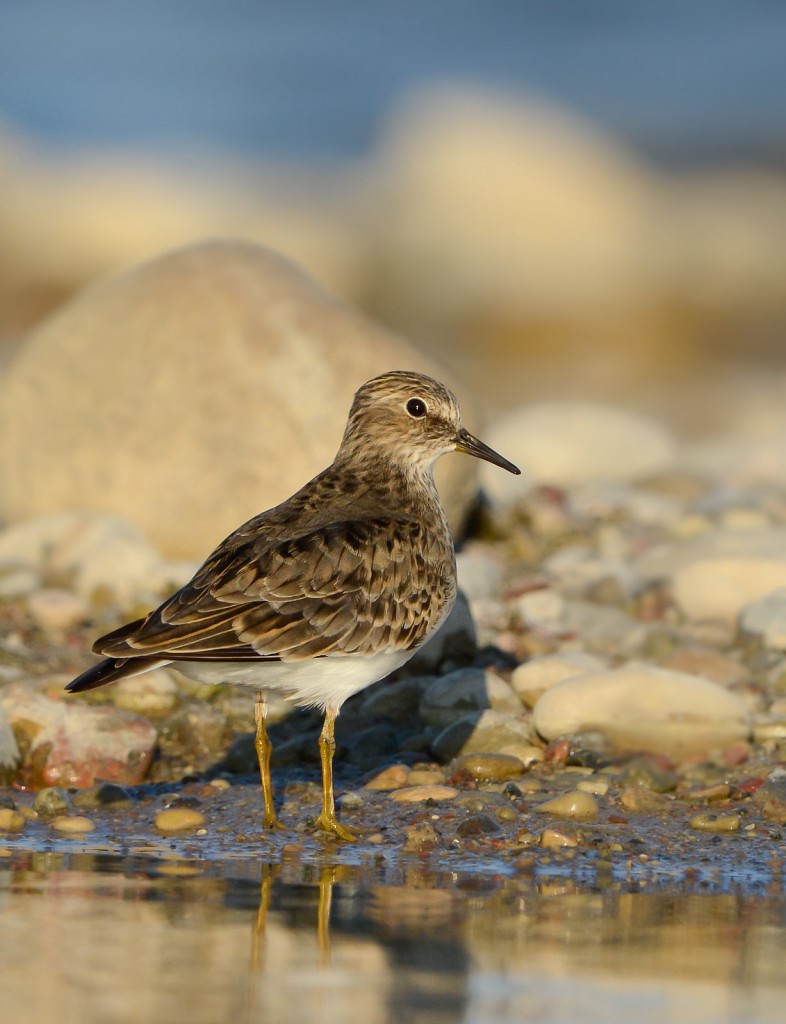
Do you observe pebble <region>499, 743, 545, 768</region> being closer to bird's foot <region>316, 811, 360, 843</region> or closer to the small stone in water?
bird's foot <region>316, 811, 360, 843</region>

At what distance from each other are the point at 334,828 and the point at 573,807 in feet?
3.14

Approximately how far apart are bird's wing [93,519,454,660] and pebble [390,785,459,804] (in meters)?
0.61

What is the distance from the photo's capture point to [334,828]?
21.2 feet

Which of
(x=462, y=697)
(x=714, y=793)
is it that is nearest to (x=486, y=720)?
(x=462, y=697)

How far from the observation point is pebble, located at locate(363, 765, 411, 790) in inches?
284

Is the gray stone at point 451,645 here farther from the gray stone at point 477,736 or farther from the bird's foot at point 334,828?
the bird's foot at point 334,828

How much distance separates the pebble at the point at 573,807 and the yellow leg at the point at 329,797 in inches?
31.8

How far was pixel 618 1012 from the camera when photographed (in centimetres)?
427

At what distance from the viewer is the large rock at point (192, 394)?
10.2 metres

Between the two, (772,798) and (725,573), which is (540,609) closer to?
(725,573)

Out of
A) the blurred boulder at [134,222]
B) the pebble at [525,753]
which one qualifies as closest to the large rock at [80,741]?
the pebble at [525,753]

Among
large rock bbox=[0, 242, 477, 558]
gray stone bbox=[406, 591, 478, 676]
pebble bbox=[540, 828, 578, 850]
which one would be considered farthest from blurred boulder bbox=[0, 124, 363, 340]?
pebble bbox=[540, 828, 578, 850]

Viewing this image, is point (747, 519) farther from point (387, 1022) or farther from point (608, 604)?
point (387, 1022)

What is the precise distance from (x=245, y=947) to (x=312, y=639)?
1871 mm
